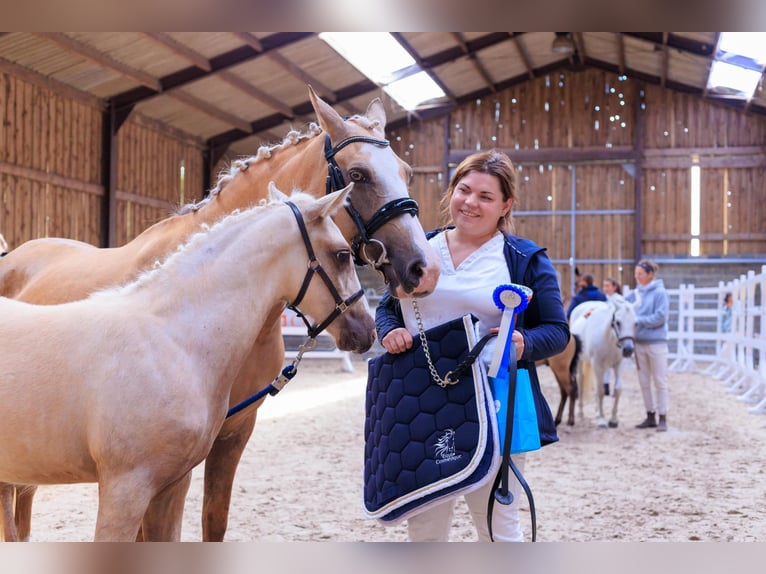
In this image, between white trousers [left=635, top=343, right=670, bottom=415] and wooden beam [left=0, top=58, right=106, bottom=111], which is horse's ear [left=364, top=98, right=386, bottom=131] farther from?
wooden beam [left=0, top=58, right=106, bottom=111]

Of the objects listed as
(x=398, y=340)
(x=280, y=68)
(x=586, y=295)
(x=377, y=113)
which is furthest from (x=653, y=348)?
(x=280, y=68)

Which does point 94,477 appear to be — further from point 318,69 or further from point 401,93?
point 401,93

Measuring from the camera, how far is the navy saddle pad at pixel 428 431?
87.4 inches

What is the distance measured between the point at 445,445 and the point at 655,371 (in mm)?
7162

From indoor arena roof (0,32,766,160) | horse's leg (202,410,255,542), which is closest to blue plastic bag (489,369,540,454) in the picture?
horse's leg (202,410,255,542)

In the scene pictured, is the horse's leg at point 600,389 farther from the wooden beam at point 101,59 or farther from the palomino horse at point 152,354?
the wooden beam at point 101,59

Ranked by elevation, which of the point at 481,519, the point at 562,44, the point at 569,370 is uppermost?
the point at 562,44

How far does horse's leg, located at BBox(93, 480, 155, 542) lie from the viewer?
1.86 metres

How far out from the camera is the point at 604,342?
930 cm

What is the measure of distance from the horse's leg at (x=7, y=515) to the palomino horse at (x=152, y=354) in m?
1.17

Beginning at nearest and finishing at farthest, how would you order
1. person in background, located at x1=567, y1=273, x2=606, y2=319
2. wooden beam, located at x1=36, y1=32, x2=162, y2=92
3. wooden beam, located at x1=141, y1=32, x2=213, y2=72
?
1. person in background, located at x1=567, y1=273, x2=606, y2=319
2. wooden beam, located at x1=36, y1=32, x2=162, y2=92
3. wooden beam, located at x1=141, y1=32, x2=213, y2=72

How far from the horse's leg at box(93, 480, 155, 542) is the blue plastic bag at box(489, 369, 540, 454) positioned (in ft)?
3.30

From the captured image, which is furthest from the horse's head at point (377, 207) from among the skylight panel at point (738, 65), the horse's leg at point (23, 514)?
the skylight panel at point (738, 65)

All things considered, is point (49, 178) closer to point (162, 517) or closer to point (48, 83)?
point (48, 83)
